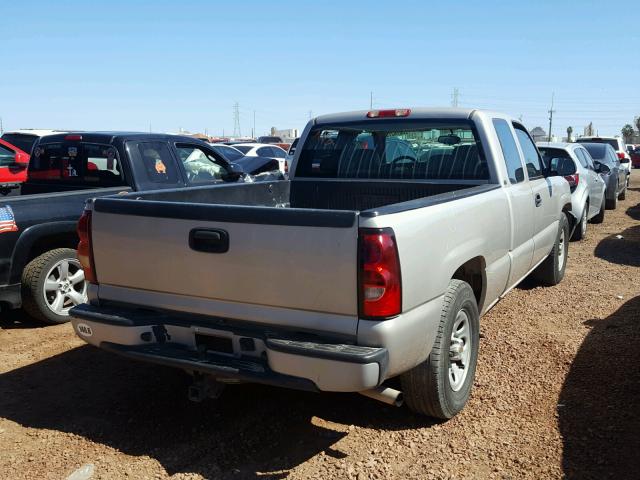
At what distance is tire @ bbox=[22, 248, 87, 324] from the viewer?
544 centimetres

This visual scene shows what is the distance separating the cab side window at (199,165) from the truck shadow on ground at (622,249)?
5.45 metres

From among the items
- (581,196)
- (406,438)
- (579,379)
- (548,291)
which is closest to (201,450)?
(406,438)

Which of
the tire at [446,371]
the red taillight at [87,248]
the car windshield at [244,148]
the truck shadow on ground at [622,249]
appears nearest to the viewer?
the tire at [446,371]

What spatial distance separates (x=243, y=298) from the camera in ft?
10.7

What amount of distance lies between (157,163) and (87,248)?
2864 mm

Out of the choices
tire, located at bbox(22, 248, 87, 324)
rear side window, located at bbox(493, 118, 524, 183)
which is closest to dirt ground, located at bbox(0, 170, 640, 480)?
tire, located at bbox(22, 248, 87, 324)

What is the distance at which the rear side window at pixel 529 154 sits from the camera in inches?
220

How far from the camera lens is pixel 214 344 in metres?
3.38

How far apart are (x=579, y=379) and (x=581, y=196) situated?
599 cm

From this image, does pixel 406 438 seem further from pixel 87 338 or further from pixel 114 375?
pixel 114 375

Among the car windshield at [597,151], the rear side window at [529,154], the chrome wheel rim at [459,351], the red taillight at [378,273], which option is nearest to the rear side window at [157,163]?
the rear side window at [529,154]

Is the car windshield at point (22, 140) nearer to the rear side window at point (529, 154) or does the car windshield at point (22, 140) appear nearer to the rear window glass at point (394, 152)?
the rear window glass at point (394, 152)

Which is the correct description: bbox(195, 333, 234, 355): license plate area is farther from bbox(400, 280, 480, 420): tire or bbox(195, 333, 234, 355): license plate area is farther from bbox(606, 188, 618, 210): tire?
bbox(606, 188, 618, 210): tire

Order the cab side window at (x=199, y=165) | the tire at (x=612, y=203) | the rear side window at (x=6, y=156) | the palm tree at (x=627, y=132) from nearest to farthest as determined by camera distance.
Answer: the cab side window at (x=199, y=165) → the rear side window at (x=6, y=156) → the tire at (x=612, y=203) → the palm tree at (x=627, y=132)
